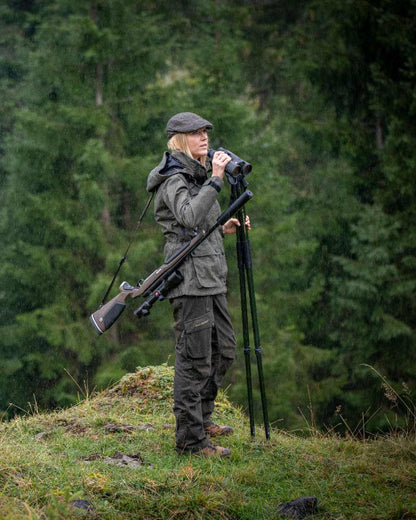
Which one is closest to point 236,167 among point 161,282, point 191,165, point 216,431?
point 191,165

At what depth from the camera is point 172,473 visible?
3.80 metres

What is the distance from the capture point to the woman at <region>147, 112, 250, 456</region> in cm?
406

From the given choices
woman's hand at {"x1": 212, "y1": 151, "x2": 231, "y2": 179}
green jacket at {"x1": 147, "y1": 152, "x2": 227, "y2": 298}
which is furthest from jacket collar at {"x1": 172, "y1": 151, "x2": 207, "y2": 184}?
woman's hand at {"x1": 212, "y1": 151, "x2": 231, "y2": 179}

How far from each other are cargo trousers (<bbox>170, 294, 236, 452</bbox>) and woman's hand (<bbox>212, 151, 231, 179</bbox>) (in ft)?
2.44

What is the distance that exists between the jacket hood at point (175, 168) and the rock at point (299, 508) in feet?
6.34

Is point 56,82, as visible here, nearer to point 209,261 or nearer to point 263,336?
point 263,336

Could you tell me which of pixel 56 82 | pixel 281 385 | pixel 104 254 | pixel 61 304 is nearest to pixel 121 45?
pixel 56 82

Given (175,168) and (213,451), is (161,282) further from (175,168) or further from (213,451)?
(213,451)

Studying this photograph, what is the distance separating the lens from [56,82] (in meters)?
15.5

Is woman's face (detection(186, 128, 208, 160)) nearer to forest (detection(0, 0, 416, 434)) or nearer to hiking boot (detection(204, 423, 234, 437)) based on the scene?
hiking boot (detection(204, 423, 234, 437))

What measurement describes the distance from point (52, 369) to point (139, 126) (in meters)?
5.88

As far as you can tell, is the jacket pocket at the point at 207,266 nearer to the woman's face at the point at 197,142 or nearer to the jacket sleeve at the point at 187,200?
the jacket sleeve at the point at 187,200

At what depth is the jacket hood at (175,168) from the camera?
4.09m

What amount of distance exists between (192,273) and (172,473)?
114cm
